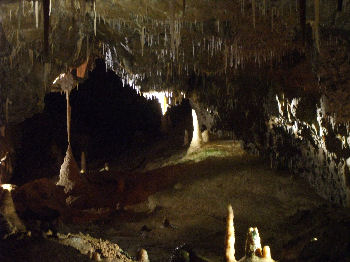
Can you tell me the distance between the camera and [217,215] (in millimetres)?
12273

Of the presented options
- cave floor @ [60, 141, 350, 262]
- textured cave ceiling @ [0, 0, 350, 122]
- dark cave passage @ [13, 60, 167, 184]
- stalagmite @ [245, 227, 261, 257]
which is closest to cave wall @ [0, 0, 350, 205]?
textured cave ceiling @ [0, 0, 350, 122]

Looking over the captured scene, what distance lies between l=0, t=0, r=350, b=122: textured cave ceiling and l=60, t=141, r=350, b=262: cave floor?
3.46 m

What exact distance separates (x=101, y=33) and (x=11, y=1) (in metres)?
3.10

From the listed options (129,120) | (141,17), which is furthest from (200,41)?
(129,120)

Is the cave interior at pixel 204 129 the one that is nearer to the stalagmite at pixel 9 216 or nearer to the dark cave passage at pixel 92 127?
the stalagmite at pixel 9 216

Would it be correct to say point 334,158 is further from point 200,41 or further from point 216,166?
point 216,166

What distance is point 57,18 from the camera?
27.1ft

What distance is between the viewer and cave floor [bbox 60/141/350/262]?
9.51 meters

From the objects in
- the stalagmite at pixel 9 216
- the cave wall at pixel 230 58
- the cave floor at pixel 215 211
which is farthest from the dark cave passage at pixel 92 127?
the stalagmite at pixel 9 216

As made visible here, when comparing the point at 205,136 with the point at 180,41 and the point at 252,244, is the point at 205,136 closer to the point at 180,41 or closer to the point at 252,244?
the point at 180,41

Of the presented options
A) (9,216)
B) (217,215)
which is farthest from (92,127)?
(9,216)

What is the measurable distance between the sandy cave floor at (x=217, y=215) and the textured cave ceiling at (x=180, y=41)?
3148 mm

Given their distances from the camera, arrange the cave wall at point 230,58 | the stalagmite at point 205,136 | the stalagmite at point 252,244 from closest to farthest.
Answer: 1. the stalagmite at point 252,244
2. the cave wall at point 230,58
3. the stalagmite at point 205,136

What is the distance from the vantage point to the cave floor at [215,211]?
951 cm
